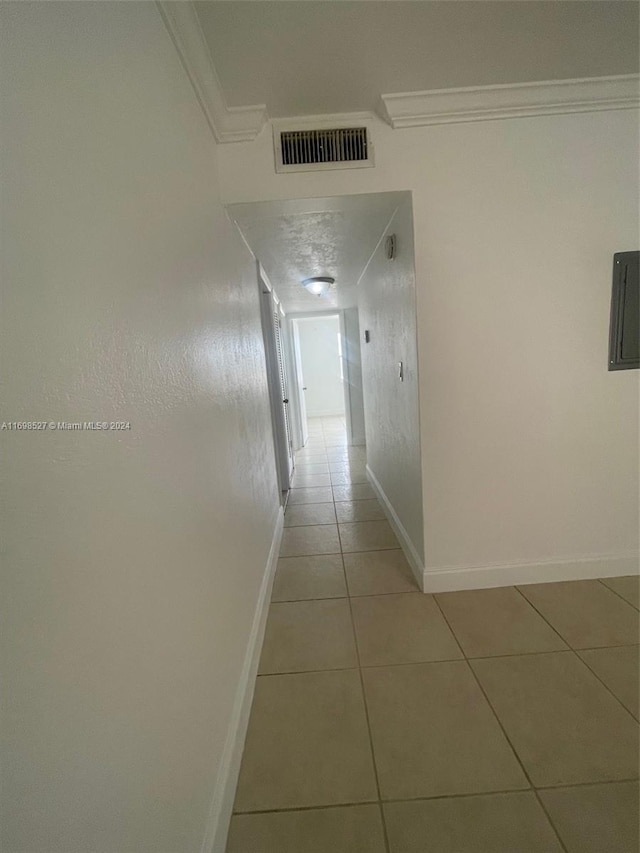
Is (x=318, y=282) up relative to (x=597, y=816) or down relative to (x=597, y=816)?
up

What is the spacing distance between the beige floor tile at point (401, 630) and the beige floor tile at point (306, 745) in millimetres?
179

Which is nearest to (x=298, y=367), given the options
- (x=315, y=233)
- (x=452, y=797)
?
(x=315, y=233)

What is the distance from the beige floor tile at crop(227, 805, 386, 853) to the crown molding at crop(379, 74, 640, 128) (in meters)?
2.66

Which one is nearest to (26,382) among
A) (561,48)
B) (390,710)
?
(390,710)

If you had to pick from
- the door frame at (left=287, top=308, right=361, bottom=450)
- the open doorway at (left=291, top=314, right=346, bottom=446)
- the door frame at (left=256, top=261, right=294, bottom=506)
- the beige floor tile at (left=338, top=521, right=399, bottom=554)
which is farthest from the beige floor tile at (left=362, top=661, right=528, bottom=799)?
the open doorway at (left=291, top=314, right=346, bottom=446)

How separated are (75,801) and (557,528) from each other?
2.20 meters

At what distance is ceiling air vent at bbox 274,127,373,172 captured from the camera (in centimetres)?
159

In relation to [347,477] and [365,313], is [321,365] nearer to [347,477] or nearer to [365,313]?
[347,477]

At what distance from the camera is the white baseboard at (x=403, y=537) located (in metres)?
2.01

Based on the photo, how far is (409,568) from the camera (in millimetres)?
2164

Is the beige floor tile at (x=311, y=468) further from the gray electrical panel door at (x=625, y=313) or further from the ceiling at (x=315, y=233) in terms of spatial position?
the gray electrical panel door at (x=625, y=313)

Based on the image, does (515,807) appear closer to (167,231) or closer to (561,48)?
(167,231)

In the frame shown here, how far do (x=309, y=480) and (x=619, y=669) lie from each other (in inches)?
116

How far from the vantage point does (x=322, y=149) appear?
1.61m
